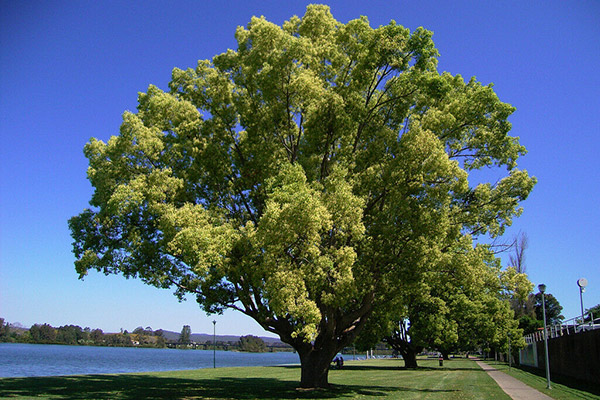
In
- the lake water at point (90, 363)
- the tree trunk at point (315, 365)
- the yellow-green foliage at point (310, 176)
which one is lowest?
the lake water at point (90, 363)

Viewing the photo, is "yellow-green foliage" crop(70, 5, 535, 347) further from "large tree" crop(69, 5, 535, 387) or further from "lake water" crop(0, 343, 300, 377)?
"lake water" crop(0, 343, 300, 377)

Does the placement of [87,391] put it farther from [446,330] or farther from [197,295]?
[446,330]

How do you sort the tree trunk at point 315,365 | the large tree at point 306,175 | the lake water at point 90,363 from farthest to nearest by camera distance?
the lake water at point 90,363 → the tree trunk at point 315,365 → the large tree at point 306,175

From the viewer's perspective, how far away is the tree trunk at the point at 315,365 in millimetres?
19781

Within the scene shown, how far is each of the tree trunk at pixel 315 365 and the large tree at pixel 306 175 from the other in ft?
0.16

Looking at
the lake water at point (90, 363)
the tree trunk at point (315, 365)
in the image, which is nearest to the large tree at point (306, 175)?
the tree trunk at point (315, 365)

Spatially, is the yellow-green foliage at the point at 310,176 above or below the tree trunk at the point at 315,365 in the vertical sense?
above

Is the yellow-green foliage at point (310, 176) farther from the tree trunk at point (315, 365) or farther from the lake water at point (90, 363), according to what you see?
the lake water at point (90, 363)

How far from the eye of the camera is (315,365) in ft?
65.3

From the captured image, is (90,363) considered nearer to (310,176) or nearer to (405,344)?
(405,344)

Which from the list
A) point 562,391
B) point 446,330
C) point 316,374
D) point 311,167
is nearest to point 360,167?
point 311,167

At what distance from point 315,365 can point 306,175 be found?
28.2 feet

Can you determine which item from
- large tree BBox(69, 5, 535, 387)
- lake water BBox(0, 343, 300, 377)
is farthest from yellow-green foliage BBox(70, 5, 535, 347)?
lake water BBox(0, 343, 300, 377)

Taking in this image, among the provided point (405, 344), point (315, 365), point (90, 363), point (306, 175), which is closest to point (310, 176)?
point (306, 175)
